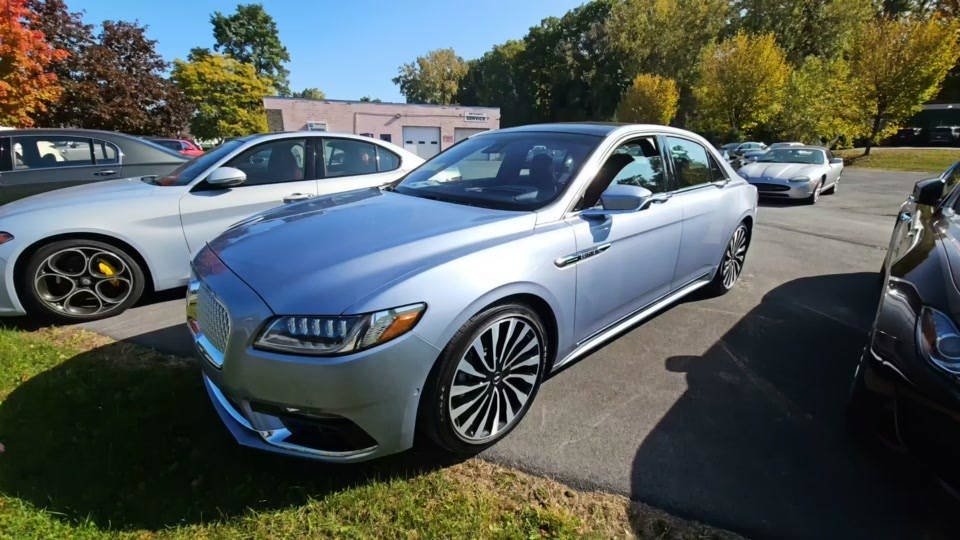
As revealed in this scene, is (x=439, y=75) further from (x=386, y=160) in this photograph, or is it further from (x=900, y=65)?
(x=386, y=160)

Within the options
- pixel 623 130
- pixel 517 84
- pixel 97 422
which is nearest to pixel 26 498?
pixel 97 422

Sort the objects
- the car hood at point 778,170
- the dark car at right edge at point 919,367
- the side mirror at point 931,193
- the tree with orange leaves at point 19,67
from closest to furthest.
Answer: the dark car at right edge at point 919,367
the side mirror at point 931,193
the car hood at point 778,170
the tree with orange leaves at point 19,67

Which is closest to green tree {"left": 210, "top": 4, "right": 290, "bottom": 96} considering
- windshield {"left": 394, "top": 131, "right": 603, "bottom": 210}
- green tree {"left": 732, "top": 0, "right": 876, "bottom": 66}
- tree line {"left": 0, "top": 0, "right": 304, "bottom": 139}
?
tree line {"left": 0, "top": 0, "right": 304, "bottom": 139}

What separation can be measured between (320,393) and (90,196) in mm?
3441

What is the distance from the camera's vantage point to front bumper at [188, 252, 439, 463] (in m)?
1.73

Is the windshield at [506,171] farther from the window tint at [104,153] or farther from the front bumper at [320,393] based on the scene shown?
the window tint at [104,153]

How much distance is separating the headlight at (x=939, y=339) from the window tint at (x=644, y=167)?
61.7 inches

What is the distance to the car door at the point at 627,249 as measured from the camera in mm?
2533

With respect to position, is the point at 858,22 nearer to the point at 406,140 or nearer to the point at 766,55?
the point at 766,55

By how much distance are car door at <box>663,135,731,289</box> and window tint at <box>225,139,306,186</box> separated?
3.35 meters

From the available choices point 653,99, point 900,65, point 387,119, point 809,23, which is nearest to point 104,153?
point 387,119

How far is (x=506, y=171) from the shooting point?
9.85 ft

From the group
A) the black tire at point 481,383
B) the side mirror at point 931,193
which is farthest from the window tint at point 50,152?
the side mirror at point 931,193

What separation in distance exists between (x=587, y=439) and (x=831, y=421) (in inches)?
54.1
